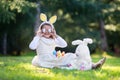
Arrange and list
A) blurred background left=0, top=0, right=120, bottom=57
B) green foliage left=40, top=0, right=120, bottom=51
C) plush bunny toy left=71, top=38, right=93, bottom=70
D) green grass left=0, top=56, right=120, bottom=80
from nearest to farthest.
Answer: green grass left=0, top=56, right=120, bottom=80
plush bunny toy left=71, top=38, right=93, bottom=70
blurred background left=0, top=0, right=120, bottom=57
green foliage left=40, top=0, right=120, bottom=51

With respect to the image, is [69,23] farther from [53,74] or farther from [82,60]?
[53,74]

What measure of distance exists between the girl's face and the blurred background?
1454cm

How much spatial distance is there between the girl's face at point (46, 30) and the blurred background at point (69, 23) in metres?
14.5

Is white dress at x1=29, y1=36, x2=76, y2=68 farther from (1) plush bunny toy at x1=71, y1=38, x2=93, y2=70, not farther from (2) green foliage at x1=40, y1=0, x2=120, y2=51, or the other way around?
(2) green foliage at x1=40, y1=0, x2=120, y2=51

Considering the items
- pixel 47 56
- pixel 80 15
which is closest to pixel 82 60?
pixel 47 56

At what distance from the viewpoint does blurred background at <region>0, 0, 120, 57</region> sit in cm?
2768

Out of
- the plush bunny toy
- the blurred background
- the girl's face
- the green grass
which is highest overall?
the blurred background

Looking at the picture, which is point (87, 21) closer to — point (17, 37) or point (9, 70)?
point (17, 37)

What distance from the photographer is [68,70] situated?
32.8 feet

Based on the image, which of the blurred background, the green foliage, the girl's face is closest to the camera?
the girl's face

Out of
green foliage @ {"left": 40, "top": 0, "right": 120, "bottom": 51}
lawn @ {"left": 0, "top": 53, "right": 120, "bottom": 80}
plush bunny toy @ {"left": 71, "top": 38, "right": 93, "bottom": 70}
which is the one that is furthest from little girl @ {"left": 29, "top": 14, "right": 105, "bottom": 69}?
green foliage @ {"left": 40, "top": 0, "right": 120, "bottom": 51}

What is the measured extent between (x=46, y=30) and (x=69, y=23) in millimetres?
20709

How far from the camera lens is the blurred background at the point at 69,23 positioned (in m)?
27.7

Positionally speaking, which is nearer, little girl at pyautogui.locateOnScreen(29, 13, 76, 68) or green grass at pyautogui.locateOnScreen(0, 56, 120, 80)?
green grass at pyautogui.locateOnScreen(0, 56, 120, 80)
